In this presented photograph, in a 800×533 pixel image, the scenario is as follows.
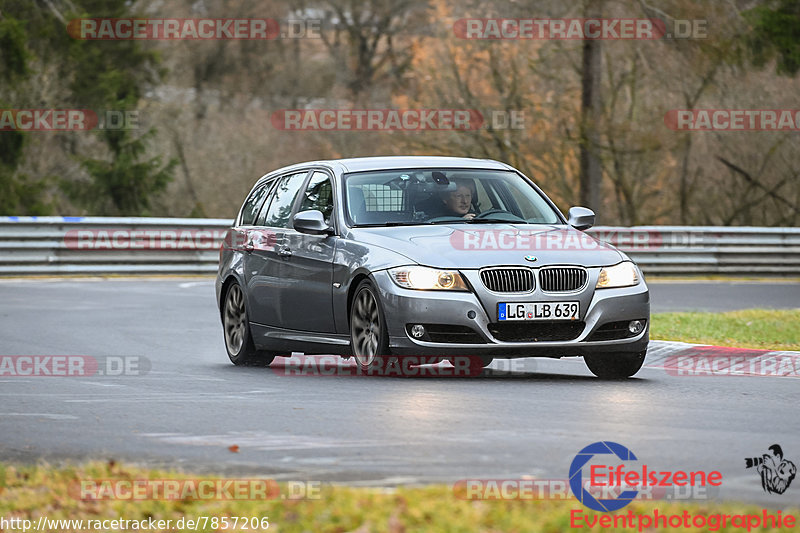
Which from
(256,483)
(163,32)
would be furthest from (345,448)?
(163,32)

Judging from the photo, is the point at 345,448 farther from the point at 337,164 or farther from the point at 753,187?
the point at 753,187

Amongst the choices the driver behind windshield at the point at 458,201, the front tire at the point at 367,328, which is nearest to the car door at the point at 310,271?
the front tire at the point at 367,328

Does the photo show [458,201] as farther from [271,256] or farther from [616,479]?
[616,479]

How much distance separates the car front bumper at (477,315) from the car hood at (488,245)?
19cm

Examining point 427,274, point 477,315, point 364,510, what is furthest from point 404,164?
point 364,510

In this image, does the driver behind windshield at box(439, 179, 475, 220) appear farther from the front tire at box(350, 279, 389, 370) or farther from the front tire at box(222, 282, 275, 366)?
the front tire at box(222, 282, 275, 366)

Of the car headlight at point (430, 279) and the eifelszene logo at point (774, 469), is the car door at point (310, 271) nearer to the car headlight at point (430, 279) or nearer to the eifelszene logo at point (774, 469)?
the car headlight at point (430, 279)

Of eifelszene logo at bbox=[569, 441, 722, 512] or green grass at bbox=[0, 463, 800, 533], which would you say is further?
eifelszene logo at bbox=[569, 441, 722, 512]

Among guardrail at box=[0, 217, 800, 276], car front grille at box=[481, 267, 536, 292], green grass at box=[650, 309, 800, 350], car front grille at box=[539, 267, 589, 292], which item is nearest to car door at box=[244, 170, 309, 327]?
car front grille at box=[481, 267, 536, 292]

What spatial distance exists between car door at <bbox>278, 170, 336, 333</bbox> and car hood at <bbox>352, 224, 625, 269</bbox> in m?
0.45

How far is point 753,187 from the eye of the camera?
3872cm

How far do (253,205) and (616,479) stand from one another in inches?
330

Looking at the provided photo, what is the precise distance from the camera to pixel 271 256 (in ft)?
44.8

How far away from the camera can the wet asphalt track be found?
25.5ft
